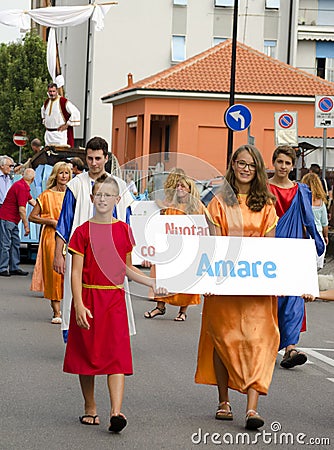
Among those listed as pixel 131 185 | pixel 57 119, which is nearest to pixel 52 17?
pixel 57 119

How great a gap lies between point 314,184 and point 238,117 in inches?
340

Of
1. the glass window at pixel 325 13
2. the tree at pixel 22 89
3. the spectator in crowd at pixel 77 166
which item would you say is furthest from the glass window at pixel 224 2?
the spectator in crowd at pixel 77 166

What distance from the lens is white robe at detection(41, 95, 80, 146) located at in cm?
2180

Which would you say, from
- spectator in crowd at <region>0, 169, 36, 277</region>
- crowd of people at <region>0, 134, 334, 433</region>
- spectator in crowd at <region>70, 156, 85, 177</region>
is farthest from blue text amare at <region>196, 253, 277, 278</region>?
spectator in crowd at <region>0, 169, 36, 277</region>

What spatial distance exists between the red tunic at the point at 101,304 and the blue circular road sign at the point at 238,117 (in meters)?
17.3

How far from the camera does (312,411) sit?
26.8ft

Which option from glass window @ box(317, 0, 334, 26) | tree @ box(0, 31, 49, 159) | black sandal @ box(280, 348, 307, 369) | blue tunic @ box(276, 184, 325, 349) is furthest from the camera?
tree @ box(0, 31, 49, 159)

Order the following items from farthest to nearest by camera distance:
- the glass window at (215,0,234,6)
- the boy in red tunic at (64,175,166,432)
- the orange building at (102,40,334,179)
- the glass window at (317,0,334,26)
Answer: the glass window at (317,0,334,26), the glass window at (215,0,234,6), the orange building at (102,40,334,179), the boy in red tunic at (64,175,166,432)

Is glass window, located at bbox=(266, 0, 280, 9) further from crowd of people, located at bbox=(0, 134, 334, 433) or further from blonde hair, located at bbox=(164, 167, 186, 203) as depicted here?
blonde hair, located at bbox=(164, 167, 186, 203)

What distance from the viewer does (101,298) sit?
7.31 meters

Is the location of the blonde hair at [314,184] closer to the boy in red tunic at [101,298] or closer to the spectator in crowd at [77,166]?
the spectator in crowd at [77,166]

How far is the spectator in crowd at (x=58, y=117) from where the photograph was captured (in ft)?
71.5

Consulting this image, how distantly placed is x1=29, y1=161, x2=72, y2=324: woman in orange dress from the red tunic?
5.85 metres

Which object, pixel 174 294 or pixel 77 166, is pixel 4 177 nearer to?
pixel 77 166
